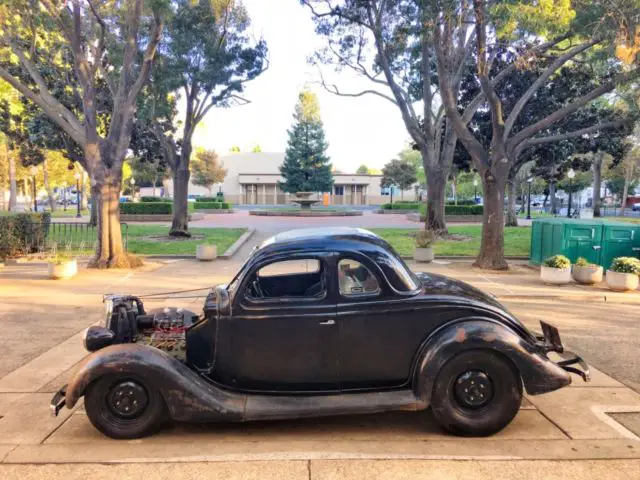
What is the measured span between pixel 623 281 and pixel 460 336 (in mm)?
7700

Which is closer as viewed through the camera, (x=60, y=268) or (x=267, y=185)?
(x=60, y=268)

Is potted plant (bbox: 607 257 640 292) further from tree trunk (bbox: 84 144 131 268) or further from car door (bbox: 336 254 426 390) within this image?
tree trunk (bbox: 84 144 131 268)

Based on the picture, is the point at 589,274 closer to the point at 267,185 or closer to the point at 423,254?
the point at 423,254

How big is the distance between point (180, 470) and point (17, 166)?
50282 millimetres

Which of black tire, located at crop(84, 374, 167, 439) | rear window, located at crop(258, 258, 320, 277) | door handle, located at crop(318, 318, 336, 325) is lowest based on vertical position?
black tire, located at crop(84, 374, 167, 439)

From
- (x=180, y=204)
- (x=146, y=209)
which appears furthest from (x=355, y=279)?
(x=146, y=209)

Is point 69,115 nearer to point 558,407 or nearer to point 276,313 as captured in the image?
point 276,313

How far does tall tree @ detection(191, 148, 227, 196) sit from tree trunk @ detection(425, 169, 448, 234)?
137 feet

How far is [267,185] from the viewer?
6600cm

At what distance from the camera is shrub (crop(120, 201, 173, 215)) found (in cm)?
3319

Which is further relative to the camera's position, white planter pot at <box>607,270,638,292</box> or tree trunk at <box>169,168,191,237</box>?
tree trunk at <box>169,168,191,237</box>

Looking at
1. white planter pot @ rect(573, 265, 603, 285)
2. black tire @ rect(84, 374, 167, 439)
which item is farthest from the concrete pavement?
white planter pot @ rect(573, 265, 603, 285)

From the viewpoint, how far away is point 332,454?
3713 mm

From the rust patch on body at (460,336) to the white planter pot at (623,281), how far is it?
7629mm
